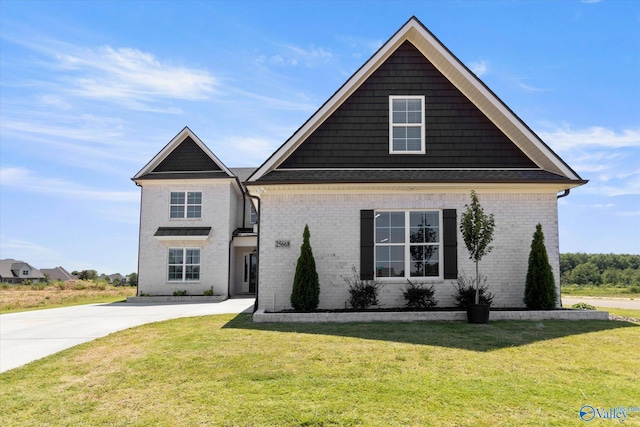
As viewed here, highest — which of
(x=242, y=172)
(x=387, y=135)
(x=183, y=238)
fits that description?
(x=242, y=172)

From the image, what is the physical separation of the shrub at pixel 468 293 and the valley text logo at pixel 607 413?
22.8 feet

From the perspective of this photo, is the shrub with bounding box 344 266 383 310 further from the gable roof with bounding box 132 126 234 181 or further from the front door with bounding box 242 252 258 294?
the front door with bounding box 242 252 258 294

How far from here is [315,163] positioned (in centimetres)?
1338

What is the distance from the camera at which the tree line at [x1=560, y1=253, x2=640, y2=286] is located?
48375 mm

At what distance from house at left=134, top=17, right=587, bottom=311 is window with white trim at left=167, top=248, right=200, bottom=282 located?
37.9ft

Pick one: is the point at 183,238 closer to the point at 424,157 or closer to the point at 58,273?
the point at 424,157

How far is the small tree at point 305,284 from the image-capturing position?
39.6 ft

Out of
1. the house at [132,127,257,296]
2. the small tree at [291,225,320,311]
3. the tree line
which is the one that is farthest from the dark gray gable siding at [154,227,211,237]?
the tree line

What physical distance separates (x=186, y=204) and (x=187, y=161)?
2.28 m

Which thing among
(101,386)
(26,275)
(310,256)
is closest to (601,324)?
(310,256)

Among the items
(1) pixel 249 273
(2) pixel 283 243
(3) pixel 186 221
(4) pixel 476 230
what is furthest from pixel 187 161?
(4) pixel 476 230

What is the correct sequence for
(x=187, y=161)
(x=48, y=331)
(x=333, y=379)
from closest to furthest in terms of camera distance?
1. (x=333, y=379)
2. (x=48, y=331)
3. (x=187, y=161)

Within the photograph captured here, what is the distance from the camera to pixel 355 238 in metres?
12.7

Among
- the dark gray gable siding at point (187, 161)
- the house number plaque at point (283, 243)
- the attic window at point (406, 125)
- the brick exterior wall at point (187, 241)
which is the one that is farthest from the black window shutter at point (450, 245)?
the dark gray gable siding at point (187, 161)
